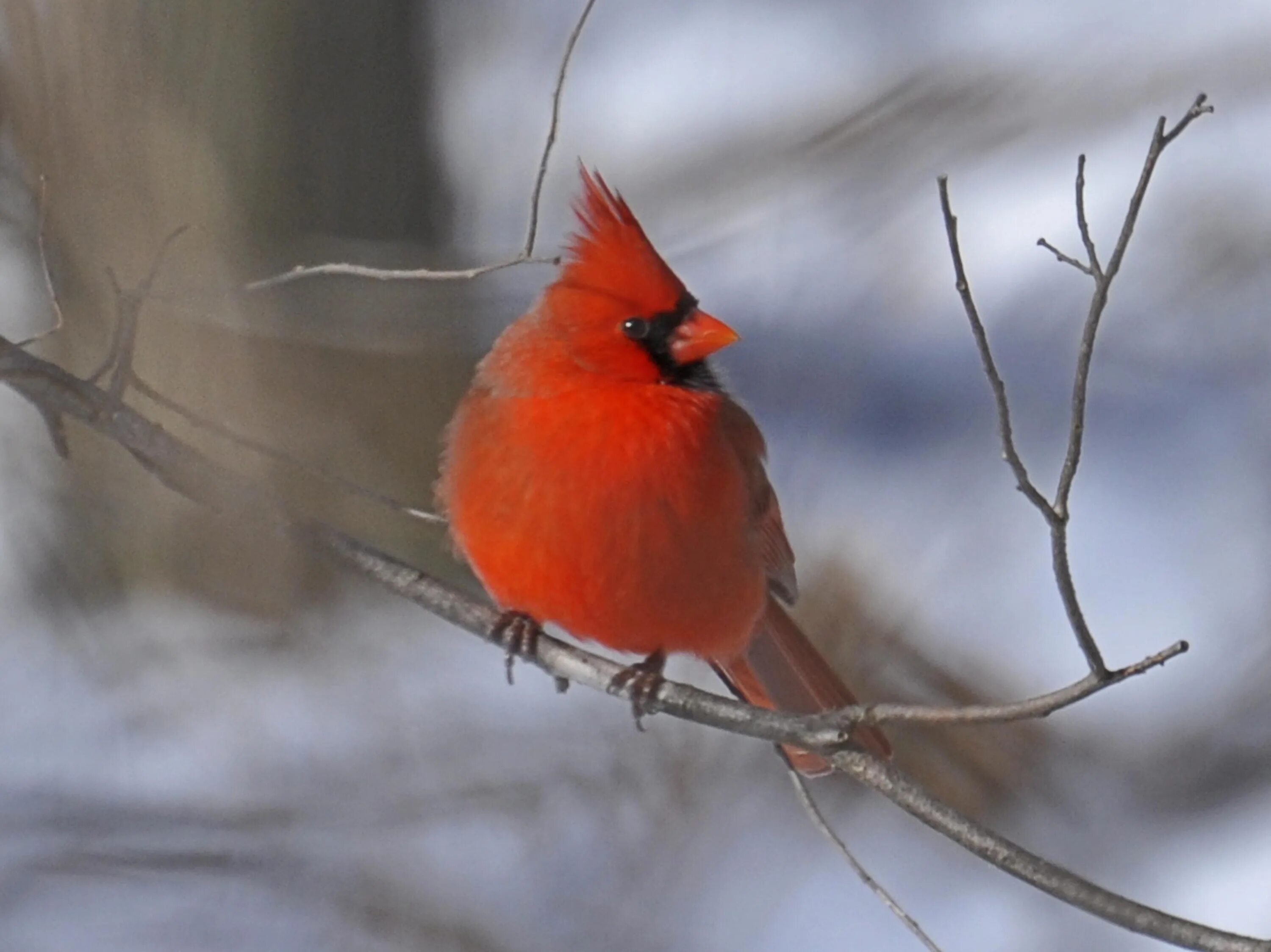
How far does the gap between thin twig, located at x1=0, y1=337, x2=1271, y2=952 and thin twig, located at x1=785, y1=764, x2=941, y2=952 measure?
13cm

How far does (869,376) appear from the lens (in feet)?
11.0

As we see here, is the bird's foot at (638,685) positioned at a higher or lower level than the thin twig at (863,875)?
higher

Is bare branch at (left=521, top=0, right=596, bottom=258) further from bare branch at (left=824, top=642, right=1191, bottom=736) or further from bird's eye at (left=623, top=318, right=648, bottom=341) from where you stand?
bare branch at (left=824, top=642, right=1191, bottom=736)

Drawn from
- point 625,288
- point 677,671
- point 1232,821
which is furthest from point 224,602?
point 1232,821

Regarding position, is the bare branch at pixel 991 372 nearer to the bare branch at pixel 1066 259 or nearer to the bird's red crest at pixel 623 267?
the bare branch at pixel 1066 259

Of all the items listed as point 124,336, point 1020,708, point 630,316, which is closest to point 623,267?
point 630,316

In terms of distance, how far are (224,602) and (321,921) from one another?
0.66 m

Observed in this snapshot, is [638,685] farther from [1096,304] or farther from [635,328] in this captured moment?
[1096,304]

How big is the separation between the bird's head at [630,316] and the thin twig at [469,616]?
0.42 metres

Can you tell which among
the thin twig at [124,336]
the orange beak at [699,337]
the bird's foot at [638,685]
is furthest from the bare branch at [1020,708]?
the thin twig at [124,336]

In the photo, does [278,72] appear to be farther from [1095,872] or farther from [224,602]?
[1095,872]

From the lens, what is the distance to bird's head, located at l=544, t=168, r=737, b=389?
214 centimetres

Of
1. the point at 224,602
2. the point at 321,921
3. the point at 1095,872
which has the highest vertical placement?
the point at 224,602

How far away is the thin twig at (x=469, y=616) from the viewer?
1523 mm
